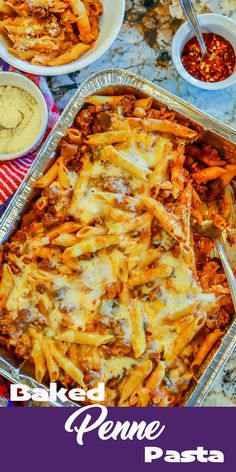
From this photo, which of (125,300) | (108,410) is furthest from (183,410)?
(125,300)

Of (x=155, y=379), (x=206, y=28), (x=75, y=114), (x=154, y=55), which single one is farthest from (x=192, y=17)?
(x=155, y=379)

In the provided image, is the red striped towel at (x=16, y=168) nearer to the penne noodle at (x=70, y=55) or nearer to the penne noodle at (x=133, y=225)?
the penne noodle at (x=70, y=55)

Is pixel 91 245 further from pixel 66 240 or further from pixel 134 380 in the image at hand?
pixel 134 380

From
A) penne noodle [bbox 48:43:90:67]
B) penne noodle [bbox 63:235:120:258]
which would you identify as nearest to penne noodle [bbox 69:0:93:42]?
penne noodle [bbox 48:43:90:67]

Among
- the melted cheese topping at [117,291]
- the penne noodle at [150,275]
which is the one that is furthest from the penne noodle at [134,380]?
the penne noodle at [150,275]

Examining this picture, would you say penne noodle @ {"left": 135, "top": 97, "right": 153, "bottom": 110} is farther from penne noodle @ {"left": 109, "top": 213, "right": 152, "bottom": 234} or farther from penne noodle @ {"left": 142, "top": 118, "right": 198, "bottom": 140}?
penne noodle @ {"left": 109, "top": 213, "right": 152, "bottom": 234}
